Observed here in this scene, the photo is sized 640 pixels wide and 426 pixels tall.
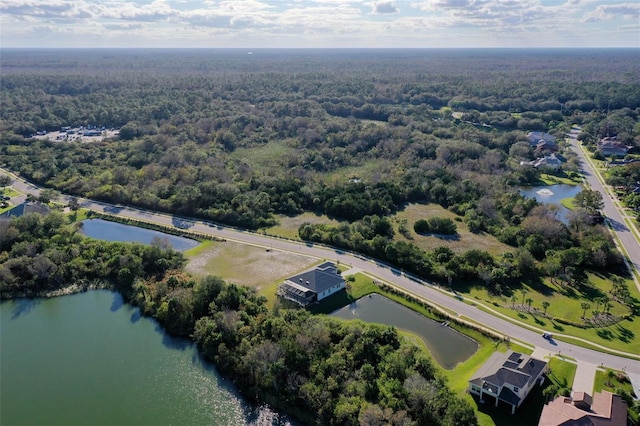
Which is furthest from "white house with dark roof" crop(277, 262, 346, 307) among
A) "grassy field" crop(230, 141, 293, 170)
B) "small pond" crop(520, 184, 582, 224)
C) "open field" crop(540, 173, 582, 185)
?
"open field" crop(540, 173, 582, 185)

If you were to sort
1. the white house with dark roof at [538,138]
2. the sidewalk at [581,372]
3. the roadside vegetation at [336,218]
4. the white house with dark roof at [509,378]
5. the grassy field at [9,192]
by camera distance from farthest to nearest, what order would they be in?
the white house with dark roof at [538,138]
the grassy field at [9,192]
the roadside vegetation at [336,218]
the sidewalk at [581,372]
the white house with dark roof at [509,378]

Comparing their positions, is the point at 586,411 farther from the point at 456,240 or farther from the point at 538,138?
the point at 538,138

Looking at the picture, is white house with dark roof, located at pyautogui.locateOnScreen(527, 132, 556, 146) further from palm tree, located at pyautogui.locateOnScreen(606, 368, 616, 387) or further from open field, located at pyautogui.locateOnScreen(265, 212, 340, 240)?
palm tree, located at pyautogui.locateOnScreen(606, 368, 616, 387)

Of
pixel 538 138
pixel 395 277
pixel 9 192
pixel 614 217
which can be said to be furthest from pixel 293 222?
pixel 538 138

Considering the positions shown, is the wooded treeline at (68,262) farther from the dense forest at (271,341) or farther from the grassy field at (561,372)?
the grassy field at (561,372)

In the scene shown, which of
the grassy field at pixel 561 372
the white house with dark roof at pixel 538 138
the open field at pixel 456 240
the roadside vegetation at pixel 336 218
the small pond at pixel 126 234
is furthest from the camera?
the white house with dark roof at pixel 538 138

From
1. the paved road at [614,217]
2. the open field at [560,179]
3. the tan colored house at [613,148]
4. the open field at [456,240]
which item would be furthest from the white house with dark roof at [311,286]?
the tan colored house at [613,148]
